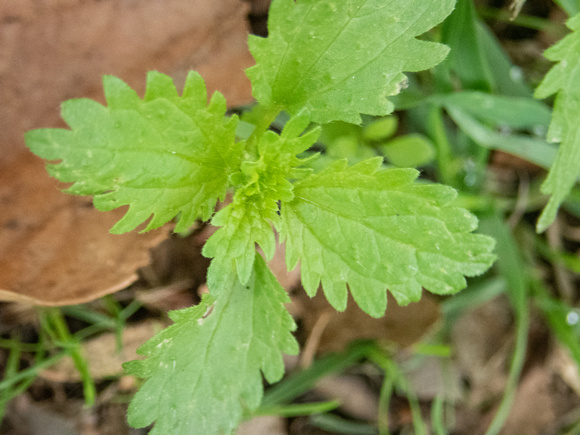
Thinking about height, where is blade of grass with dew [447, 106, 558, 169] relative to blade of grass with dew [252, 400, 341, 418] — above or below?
above

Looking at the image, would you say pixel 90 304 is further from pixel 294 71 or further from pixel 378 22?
pixel 378 22

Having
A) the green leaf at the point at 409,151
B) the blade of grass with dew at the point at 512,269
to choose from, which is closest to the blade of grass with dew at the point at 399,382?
the blade of grass with dew at the point at 512,269

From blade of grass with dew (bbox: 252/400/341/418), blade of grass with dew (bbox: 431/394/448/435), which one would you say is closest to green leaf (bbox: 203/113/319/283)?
blade of grass with dew (bbox: 252/400/341/418)

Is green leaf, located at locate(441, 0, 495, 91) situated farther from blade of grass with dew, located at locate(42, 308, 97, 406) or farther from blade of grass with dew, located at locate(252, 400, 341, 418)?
blade of grass with dew, located at locate(42, 308, 97, 406)

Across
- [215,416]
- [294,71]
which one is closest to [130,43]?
[294,71]

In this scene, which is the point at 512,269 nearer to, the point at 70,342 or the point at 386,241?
the point at 386,241

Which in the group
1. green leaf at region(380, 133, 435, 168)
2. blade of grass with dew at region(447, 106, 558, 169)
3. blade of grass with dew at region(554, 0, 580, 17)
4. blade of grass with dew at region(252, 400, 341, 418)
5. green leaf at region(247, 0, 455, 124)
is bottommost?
blade of grass with dew at region(252, 400, 341, 418)
